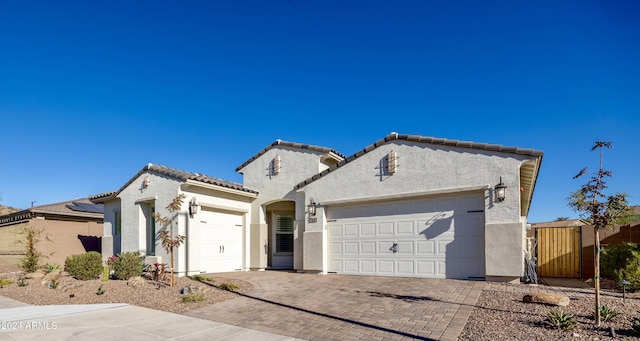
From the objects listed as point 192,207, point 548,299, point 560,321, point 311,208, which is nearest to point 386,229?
point 311,208

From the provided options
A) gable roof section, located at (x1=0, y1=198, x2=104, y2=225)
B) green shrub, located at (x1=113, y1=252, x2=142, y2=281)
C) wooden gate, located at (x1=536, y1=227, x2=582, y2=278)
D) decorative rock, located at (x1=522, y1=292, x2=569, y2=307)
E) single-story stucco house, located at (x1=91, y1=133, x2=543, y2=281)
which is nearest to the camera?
decorative rock, located at (x1=522, y1=292, x2=569, y2=307)

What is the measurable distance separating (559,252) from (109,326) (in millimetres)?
13789

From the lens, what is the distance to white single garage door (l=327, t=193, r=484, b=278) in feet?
35.6

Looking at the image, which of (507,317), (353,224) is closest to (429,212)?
(353,224)

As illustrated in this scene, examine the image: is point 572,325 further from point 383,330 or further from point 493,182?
point 493,182

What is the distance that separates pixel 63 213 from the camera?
18719 millimetres

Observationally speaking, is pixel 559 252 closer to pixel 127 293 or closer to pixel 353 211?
pixel 353 211

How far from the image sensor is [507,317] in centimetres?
668

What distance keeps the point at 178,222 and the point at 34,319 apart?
5858 millimetres

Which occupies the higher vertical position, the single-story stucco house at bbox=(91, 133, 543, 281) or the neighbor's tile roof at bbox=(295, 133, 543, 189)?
the neighbor's tile roof at bbox=(295, 133, 543, 189)

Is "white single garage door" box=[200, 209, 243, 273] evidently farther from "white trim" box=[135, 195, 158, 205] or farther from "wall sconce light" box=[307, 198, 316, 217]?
"wall sconce light" box=[307, 198, 316, 217]

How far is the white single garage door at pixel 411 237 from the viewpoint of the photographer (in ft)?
35.6

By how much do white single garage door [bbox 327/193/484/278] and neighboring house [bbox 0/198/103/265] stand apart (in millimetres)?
14252

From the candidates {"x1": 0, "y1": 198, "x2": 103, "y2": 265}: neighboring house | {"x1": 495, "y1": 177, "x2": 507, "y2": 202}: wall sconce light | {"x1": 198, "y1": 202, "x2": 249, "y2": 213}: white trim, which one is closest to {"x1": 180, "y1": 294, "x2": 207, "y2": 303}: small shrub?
{"x1": 198, "y1": 202, "x2": 249, "y2": 213}: white trim
